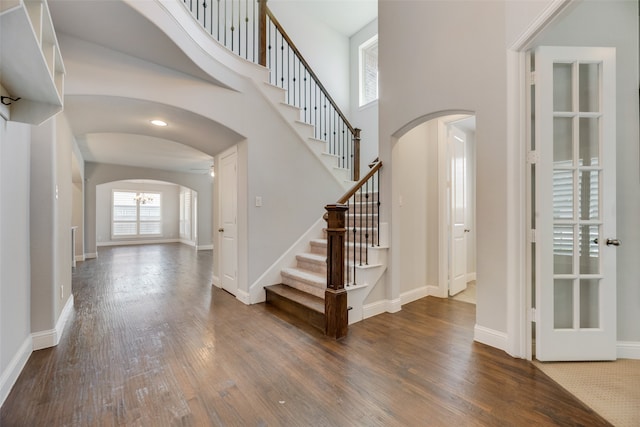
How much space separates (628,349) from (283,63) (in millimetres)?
6032

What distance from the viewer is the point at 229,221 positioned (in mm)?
4023

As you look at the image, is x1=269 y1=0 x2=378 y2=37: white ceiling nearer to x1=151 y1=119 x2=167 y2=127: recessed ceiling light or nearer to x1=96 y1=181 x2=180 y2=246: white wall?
x1=151 y1=119 x2=167 y2=127: recessed ceiling light

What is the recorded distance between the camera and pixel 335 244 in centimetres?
260

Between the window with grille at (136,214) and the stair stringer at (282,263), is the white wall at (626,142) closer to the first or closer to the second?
the stair stringer at (282,263)

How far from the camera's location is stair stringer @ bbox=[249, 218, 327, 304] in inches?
141

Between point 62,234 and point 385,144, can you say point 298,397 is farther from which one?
point 62,234

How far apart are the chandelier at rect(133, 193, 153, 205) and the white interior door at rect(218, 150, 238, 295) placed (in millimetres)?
8858

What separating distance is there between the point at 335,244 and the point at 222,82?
89.1 inches

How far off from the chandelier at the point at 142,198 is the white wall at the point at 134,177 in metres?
2.76

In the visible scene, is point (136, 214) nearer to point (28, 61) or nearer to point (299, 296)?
point (299, 296)

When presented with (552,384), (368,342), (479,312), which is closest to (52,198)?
(368,342)

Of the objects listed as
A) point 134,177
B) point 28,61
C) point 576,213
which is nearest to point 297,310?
point 576,213

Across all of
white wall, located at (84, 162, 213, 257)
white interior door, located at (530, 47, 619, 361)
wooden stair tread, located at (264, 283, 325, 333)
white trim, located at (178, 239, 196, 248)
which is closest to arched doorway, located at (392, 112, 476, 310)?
wooden stair tread, located at (264, 283, 325, 333)

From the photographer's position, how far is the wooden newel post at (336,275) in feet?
8.38
